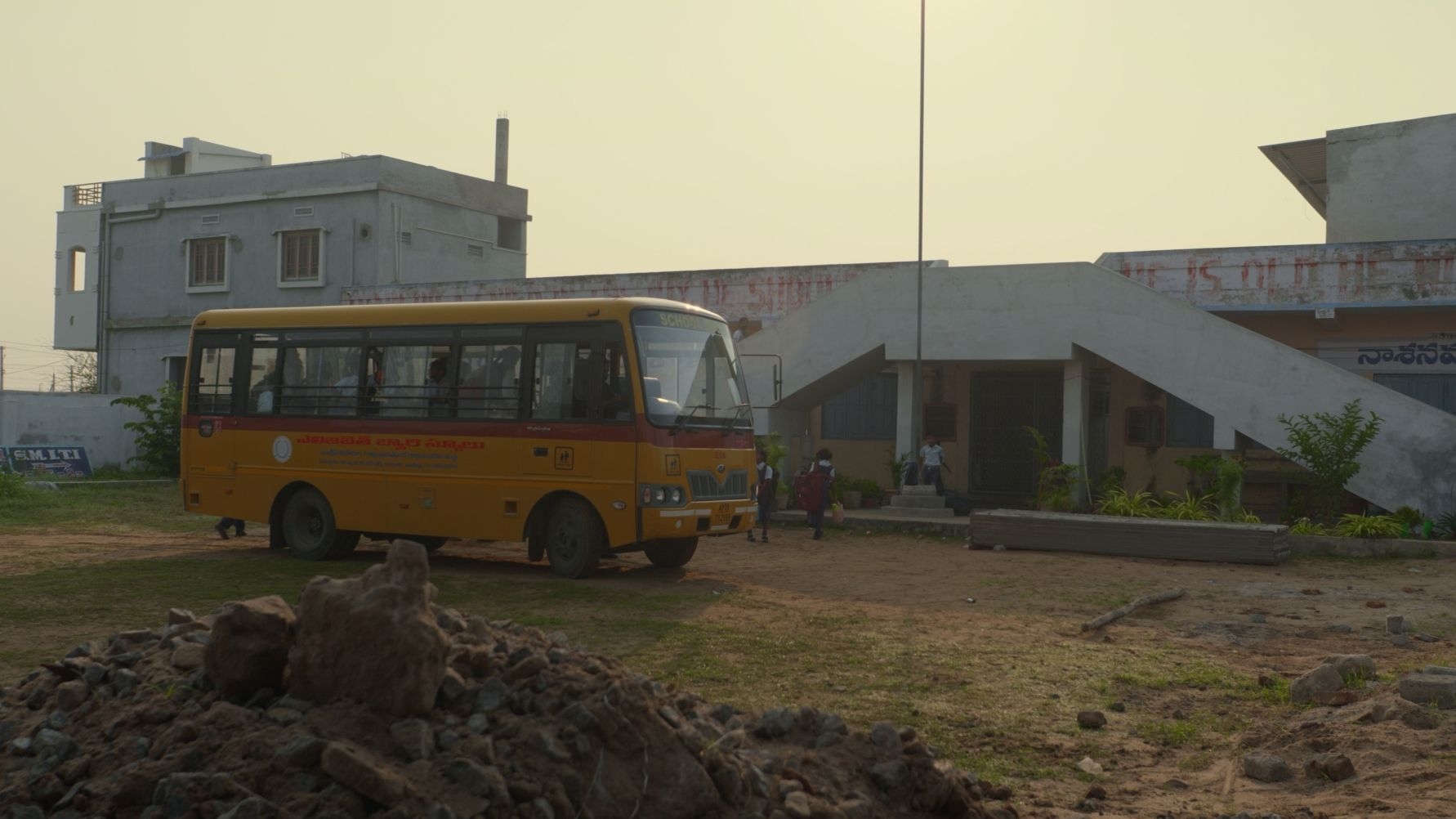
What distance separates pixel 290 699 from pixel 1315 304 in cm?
1959

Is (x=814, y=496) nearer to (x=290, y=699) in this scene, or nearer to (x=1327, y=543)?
(x=1327, y=543)

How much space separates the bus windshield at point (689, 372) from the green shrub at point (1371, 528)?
8.31 metres

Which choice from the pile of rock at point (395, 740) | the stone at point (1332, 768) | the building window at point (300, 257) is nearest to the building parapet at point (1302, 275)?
the stone at point (1332, 768)

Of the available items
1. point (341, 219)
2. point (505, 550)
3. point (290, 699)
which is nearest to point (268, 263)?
point (341, 219)

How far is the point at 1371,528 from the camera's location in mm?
16781

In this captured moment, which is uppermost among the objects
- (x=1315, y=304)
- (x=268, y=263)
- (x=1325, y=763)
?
(x=268, y=263)

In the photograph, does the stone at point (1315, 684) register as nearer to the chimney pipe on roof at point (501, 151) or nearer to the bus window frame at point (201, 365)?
the bus window frame at point (201, 365)

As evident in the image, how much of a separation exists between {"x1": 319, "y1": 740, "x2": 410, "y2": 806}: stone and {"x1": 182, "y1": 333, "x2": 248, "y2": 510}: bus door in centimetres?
1151

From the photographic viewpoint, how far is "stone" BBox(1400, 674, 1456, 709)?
24.1ft

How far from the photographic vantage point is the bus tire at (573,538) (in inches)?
525

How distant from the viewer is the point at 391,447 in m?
14.4

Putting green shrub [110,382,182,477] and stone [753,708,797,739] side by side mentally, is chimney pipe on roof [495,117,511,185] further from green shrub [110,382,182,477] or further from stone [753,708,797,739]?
stone [753,708,797,739]

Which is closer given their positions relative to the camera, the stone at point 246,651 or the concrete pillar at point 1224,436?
the stone at point 246,651

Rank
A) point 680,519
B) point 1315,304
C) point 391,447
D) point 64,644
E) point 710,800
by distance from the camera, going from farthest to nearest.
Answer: point 1315,304 < point 391,447 < point 680,519 < point 64,644 < point 710,800
